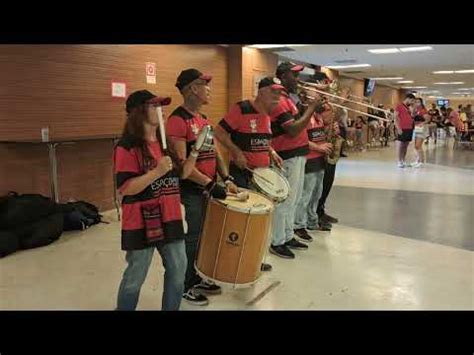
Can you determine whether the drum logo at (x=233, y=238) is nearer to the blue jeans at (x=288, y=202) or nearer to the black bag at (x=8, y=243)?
the blue jeans at (x=288, y=202)

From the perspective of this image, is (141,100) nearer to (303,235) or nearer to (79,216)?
(303,235)

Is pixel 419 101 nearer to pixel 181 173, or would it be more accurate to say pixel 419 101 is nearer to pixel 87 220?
pixel 87 220

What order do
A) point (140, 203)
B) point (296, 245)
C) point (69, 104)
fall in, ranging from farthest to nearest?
1. point (69, 104)
2. point (296, 245)
3. point (140, 203)

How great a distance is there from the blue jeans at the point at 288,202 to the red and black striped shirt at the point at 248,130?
1.58 feet

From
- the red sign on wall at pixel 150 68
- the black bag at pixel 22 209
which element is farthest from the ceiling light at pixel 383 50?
the black bag at pixel 22 209

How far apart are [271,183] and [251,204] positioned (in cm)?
57

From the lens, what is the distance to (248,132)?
332 centimetres

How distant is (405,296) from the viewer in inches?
119

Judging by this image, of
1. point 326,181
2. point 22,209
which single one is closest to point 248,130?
point 326,181

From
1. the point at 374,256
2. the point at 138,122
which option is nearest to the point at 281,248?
the point at 374,256

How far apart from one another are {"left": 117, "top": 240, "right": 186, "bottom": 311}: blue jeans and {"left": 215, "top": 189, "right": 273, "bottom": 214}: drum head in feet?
1.45

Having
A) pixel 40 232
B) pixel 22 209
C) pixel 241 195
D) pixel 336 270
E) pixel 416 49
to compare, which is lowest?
pixel 336 270

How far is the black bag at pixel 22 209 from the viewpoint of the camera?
4.09m
